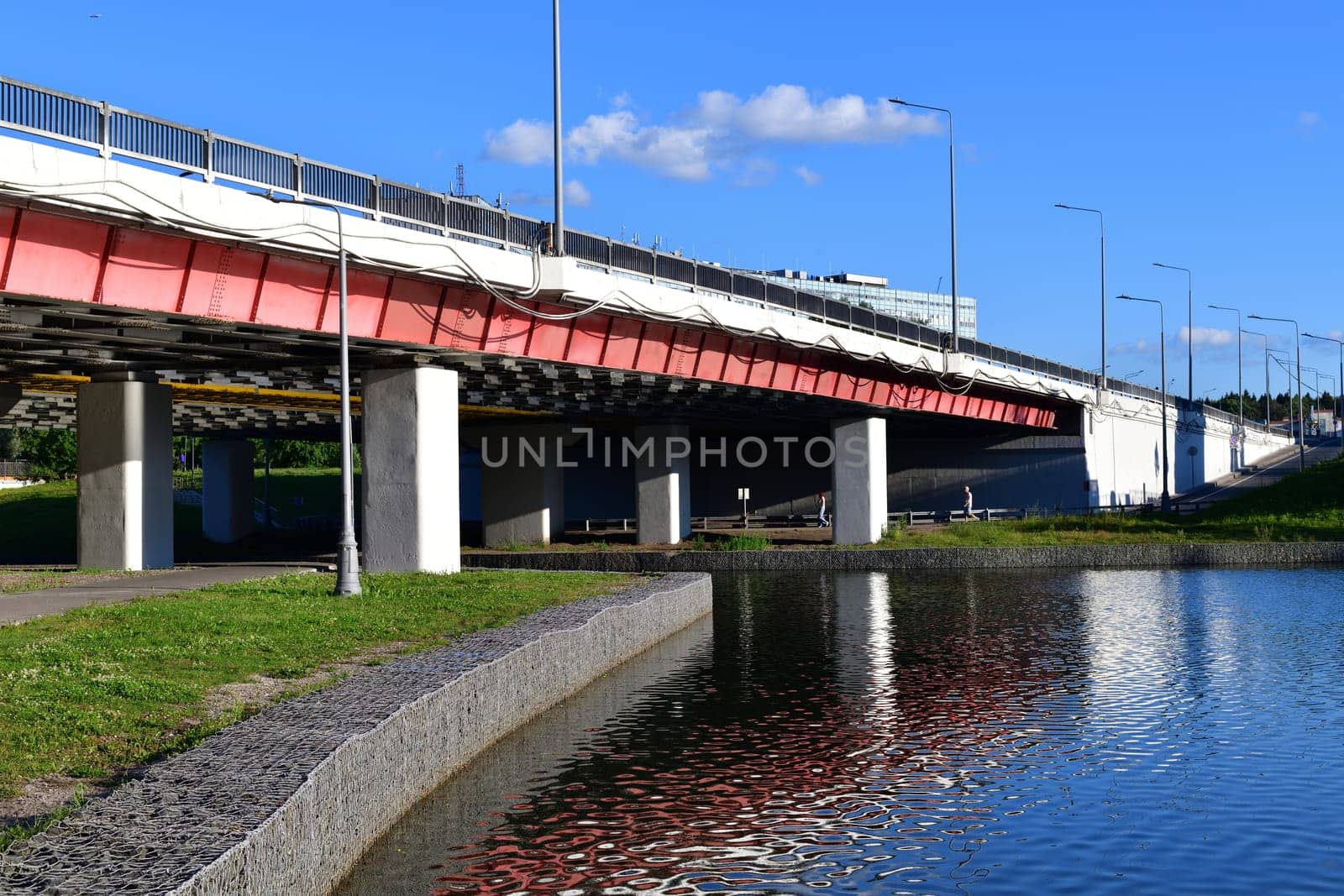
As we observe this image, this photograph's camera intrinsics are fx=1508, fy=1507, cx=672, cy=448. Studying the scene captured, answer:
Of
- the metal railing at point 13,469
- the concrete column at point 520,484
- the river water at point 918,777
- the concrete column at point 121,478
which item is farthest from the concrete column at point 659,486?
the metal railing at point 13,469

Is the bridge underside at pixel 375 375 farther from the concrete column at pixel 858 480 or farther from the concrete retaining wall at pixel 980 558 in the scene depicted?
the concrete retaining wall at pixel 980 558

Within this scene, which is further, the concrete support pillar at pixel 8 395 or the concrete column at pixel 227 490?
the concrete column at pixel 227 490

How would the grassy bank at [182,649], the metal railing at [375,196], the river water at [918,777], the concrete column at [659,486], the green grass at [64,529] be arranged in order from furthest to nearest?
1. the green grass at [64,529]
2. the concrete column at [659,486]
3. the metal railing at [375,196]
4. the grassy bank at [182,649]
5. the river water at [918,777]

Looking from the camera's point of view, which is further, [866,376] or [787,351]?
[866,376]

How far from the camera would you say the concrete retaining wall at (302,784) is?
8.58 meters

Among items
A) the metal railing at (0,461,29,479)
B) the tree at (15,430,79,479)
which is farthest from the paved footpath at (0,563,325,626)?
the metal railing at (0,461,29,479)

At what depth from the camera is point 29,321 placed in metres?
27.5

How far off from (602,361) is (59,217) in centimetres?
1729

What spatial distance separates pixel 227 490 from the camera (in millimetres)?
77250

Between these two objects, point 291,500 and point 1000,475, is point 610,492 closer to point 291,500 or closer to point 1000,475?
point 1000,475

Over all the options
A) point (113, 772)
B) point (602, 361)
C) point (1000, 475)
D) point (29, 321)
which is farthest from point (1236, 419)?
point (113, 772)

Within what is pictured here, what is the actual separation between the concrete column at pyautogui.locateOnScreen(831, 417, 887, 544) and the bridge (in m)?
0.10

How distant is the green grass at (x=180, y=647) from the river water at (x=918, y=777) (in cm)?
268

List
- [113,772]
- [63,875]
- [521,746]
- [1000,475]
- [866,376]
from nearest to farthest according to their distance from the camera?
1. [63,875]
2. [113,772]
3. [521,746]
4. [866,376]
5. [1000,475]
